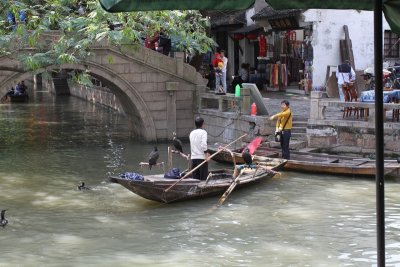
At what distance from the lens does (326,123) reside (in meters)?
16.2

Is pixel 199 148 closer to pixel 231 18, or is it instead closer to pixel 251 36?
pixel 251 36

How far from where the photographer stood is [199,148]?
39.8 feet

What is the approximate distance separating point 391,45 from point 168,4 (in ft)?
65.9

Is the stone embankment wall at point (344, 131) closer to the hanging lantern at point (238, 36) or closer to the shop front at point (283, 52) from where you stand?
the shop front at point (283, 52)

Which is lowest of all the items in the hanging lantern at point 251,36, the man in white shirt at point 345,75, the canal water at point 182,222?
the canal water at point 182,222

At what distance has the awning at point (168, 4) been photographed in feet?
10.4

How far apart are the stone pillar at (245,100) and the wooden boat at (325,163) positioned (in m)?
2.21

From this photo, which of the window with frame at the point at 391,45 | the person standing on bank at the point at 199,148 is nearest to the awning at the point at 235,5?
the person standing on bank at the point at 199,148

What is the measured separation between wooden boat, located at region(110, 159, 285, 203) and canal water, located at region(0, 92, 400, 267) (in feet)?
0.71

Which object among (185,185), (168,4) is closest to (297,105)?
(185,185)

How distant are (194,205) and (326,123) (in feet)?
18.7

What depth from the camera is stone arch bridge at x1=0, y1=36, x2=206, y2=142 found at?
1973cm

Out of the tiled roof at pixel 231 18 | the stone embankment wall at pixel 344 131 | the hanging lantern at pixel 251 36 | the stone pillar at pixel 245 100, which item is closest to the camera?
the stone embankment wall at pixel 344 131

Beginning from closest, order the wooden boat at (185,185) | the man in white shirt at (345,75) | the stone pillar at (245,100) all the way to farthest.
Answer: the wooden boat at (185,185) → the stone pillar at (245,100) → the man in white shirt at (345,75)
